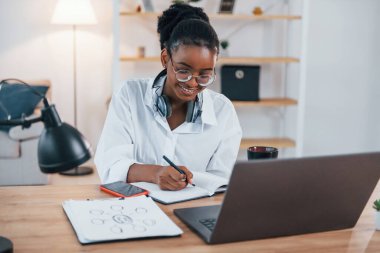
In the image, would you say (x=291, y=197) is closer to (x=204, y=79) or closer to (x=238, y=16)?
(x=204, y=79)

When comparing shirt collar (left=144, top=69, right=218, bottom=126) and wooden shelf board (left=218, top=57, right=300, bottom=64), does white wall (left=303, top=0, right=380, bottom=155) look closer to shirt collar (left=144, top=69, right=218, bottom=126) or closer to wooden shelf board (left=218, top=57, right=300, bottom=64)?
wooden shelf board (left=218, top=57, right=300, bottom=64)

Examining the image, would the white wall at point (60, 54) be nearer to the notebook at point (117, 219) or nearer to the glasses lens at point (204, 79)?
the glasses lens at point (204, 79)

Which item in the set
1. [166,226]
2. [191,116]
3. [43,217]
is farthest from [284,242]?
Answer: [191,116]

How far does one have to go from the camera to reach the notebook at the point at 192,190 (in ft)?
4.68

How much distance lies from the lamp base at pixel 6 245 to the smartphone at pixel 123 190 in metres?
0.40

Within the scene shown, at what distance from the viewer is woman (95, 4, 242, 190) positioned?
1.73m

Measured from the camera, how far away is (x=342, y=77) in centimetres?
443

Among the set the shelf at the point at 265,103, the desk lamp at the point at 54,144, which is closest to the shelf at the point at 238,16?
the shelf at the point at 265,103

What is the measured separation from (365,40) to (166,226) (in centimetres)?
360

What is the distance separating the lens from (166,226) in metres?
1.20

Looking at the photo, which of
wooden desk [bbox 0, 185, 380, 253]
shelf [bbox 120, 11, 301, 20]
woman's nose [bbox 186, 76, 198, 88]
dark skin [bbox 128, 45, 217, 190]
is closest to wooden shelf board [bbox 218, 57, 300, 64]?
shelf [bbox 120, 11, 301, 20]

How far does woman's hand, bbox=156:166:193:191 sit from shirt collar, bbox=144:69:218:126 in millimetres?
364

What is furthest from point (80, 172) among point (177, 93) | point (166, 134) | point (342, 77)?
point (177, 93)

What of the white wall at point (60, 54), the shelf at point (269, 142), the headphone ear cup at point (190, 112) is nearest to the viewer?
the headphone ear cup at point (190, 112)
